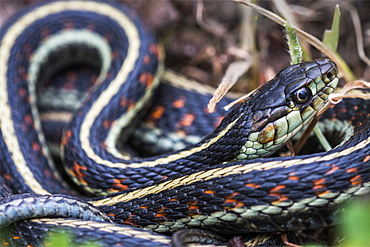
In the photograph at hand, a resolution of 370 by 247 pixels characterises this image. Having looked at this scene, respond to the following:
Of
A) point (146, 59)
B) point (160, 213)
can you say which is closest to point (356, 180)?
point (160, 213)

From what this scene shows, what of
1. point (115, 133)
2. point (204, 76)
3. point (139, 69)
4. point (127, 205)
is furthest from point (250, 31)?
point (127, 205)

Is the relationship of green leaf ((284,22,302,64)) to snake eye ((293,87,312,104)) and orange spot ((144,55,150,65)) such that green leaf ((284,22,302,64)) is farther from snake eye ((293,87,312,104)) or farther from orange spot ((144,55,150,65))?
orange spot ((144,55,150,65))

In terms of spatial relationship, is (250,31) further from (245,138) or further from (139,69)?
(245,138)

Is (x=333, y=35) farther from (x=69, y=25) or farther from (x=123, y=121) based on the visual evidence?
(x=69, y=25)

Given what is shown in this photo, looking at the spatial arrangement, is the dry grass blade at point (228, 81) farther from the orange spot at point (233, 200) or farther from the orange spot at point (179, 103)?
the orange spot at point (233, 200)

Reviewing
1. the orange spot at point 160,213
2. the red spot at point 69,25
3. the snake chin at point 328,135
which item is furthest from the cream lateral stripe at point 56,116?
the snake chin at point 328,135
